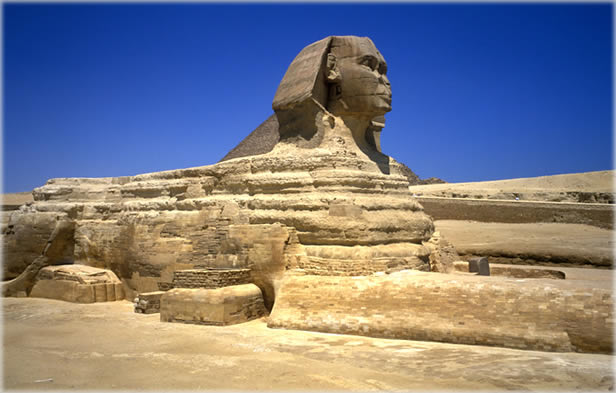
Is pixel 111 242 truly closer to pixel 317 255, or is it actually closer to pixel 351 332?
pixel 317 255

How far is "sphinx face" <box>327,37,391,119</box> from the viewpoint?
966cm

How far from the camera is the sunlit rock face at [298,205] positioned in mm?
8500

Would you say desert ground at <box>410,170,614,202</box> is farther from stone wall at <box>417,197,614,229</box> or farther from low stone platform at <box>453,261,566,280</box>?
low stone platform at <box>453,261,566,280</box>

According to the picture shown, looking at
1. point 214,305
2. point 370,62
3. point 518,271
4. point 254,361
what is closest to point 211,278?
point 214,305

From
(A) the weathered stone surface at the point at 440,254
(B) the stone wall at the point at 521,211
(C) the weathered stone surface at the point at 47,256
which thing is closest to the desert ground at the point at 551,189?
(B) the stone wall at the point at 521,211

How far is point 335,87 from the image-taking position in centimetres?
1005

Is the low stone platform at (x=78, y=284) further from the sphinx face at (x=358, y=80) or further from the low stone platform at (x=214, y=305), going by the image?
the sphinx face at (x=358, y=80)

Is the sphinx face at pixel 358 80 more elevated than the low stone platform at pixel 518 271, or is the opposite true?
the sphinx face at pixel 358 80

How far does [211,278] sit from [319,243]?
→ 6.33 ft

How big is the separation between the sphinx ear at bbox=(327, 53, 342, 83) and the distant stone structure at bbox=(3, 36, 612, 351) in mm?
23

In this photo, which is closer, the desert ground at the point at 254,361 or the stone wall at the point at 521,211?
the desert ground at the point at 254,361

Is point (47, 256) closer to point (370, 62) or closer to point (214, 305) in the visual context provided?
point (214, 305)

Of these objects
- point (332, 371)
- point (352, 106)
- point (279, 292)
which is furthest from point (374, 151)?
point (332, 371)

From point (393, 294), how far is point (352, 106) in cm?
410
